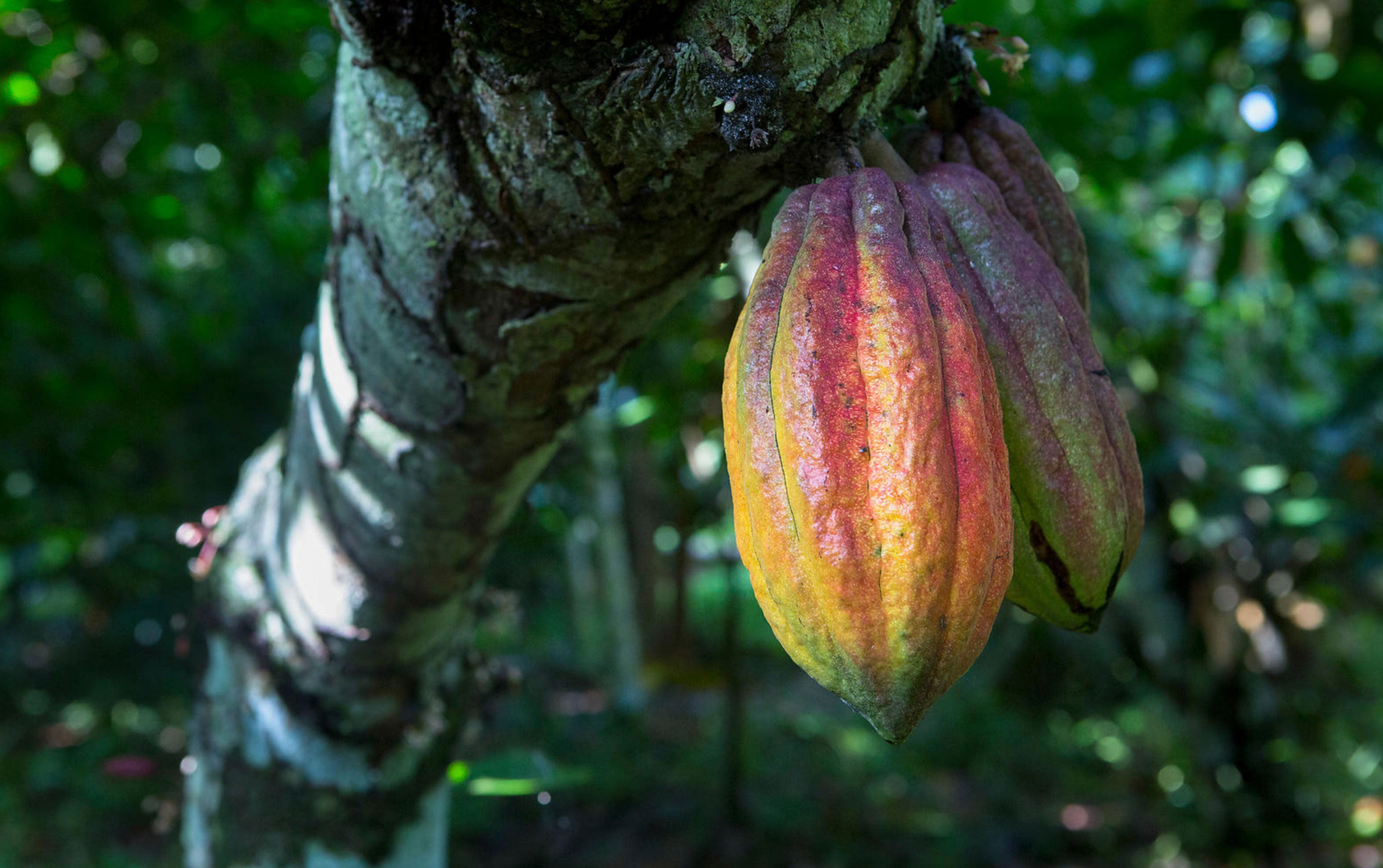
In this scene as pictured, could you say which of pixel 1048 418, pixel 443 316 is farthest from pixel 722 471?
pixel 1048 418

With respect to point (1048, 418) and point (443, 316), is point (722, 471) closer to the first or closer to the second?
point (443, 316)

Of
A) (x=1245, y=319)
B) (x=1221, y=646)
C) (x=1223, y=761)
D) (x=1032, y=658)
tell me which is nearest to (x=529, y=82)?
(x=1221, y=646)

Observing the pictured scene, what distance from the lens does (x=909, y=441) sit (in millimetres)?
509

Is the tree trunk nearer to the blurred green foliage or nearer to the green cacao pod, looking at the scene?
the green cacao pod

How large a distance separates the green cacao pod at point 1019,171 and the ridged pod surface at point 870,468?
194 mm

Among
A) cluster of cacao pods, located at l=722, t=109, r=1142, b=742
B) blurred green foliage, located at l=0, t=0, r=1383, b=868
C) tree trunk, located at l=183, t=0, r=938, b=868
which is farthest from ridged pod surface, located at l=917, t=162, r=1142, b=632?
blurred green foliage, located at l=0, t=0, r=1383, b=868

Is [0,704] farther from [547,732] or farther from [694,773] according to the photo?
[694,773]

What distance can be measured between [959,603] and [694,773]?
3.77 m

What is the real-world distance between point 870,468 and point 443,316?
1.41 feet

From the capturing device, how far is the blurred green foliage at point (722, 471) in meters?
2.14

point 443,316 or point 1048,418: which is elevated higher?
point 443,316

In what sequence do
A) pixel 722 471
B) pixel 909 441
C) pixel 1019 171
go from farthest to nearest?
pixel 722 471
pixel 1019 171
pixel 909 441

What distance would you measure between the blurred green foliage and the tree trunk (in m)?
0.20

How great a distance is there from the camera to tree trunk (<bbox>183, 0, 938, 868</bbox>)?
22.7 inches
